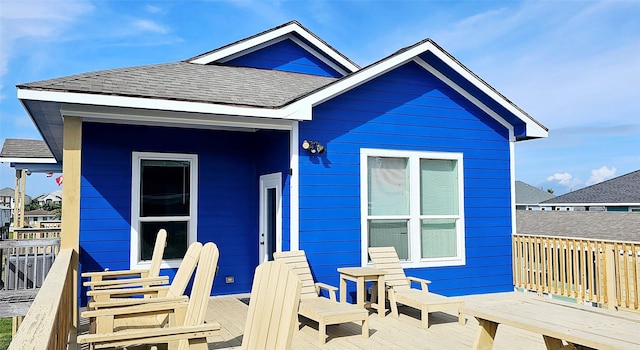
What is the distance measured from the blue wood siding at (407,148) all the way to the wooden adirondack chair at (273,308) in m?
3.86

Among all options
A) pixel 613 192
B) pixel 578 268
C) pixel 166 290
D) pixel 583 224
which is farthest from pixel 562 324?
pixel 613 192

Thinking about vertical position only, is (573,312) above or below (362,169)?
below

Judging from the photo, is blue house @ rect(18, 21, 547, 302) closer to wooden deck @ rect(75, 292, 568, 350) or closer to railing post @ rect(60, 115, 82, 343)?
railing post @ rect(60, 115, 82, 343)

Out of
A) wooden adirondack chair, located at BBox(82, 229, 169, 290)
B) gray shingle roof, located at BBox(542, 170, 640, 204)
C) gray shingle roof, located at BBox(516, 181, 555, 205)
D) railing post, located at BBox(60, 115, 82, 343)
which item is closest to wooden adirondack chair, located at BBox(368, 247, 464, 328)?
wooden adirondack chair, located at BBox(82, 229, 169, 290)

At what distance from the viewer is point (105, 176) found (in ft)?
23.1

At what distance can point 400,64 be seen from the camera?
287 inches

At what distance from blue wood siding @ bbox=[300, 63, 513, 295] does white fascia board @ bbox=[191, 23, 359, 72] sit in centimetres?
285

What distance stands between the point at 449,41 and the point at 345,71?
1153cm

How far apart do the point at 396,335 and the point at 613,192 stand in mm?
20548

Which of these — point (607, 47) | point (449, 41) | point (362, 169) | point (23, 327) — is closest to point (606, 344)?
point (23, 327)

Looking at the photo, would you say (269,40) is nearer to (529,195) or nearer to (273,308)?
(273,308)

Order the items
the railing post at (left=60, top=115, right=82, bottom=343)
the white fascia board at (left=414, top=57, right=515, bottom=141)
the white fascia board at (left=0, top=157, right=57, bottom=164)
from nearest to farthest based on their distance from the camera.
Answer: the railing post at (left=60, top=115, right=82, bottom=343) < the white fascia board at (left=414, top=57, right=515, bottom=141) < the white fascia board at (left=0, top=157, right=57, bottom=164)

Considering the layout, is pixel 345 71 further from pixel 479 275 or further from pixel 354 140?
pixel 479 275

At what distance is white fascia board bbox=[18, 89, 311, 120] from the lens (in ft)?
16.9
